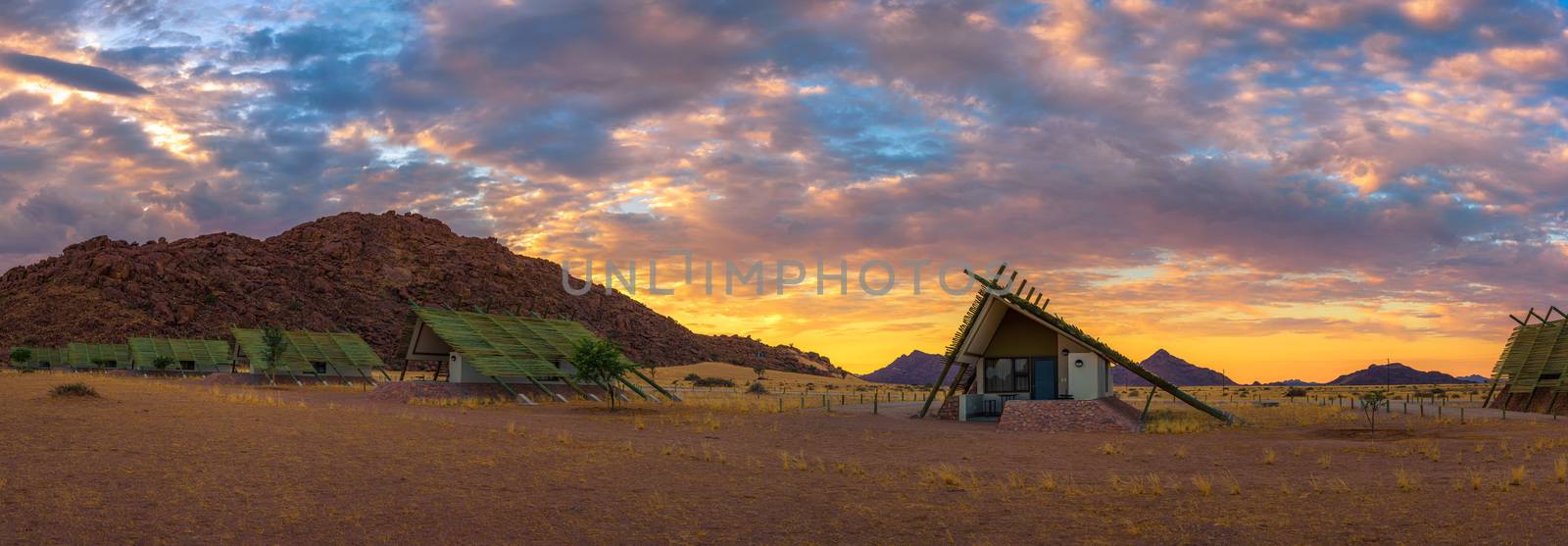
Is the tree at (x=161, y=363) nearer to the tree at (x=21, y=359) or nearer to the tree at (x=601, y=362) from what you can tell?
the tree at (x=21, y=359)

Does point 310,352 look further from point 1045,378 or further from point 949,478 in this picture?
point 949,478

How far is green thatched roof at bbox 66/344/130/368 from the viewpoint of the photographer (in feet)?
301

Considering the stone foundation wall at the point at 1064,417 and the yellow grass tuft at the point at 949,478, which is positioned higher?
the stone foundation wall at the point at 1064,417

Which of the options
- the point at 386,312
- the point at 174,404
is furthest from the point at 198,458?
the point at 386,312

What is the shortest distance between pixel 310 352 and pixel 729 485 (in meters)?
57.2

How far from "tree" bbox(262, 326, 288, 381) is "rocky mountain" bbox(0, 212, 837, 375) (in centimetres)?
4822

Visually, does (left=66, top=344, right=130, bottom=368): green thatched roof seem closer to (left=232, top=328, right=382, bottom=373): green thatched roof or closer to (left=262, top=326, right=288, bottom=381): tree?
(left=232, top=328, right=382, bottom=373): green thatched roof

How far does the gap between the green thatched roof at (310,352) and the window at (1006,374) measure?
4460 centimetres

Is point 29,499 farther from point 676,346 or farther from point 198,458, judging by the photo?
point 676,346

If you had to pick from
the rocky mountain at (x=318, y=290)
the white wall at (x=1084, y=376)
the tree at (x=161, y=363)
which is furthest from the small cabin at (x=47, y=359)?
the white wall at (x=1084, y=376)

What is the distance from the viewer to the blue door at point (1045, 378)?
37.7 meters

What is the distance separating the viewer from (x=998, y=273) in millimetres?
36469

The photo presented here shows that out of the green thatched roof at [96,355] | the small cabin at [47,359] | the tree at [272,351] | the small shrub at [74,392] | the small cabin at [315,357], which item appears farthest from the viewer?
the small cabin at [47,359]

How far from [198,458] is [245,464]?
123cm
